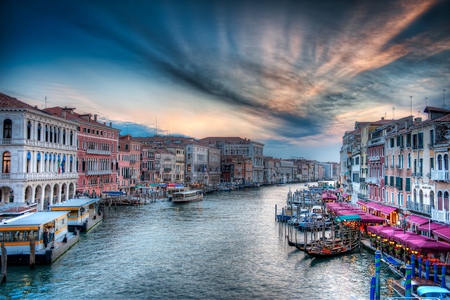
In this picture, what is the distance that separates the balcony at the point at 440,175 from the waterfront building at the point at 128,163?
3966 cm

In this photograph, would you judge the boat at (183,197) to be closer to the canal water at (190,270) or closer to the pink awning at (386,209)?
the canal water at (190,270)

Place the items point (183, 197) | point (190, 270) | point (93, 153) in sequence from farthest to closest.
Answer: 1. point (183, 197)
2. point (93, 153)
3. point (190, 270)

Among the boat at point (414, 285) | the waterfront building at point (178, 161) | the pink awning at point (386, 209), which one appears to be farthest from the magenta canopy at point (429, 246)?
the waterfront building at point (178, 161)

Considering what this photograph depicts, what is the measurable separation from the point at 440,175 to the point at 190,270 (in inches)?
443

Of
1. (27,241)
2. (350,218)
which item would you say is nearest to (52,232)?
(27,241)

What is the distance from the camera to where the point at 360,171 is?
33.6 meters

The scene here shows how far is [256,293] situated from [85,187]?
30.1 m

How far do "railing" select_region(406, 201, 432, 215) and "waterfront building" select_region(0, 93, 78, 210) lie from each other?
22965mm

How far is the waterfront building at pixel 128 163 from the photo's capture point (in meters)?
52.5

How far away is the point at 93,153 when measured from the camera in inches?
1674

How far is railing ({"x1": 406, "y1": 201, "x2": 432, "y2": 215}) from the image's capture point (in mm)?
18812

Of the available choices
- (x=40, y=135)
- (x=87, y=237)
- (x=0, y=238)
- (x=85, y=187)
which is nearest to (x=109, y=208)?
(x=85, y=187)

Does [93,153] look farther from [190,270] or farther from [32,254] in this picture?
[190,270]

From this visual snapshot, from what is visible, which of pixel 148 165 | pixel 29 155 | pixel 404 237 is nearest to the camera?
pixel 404 237
